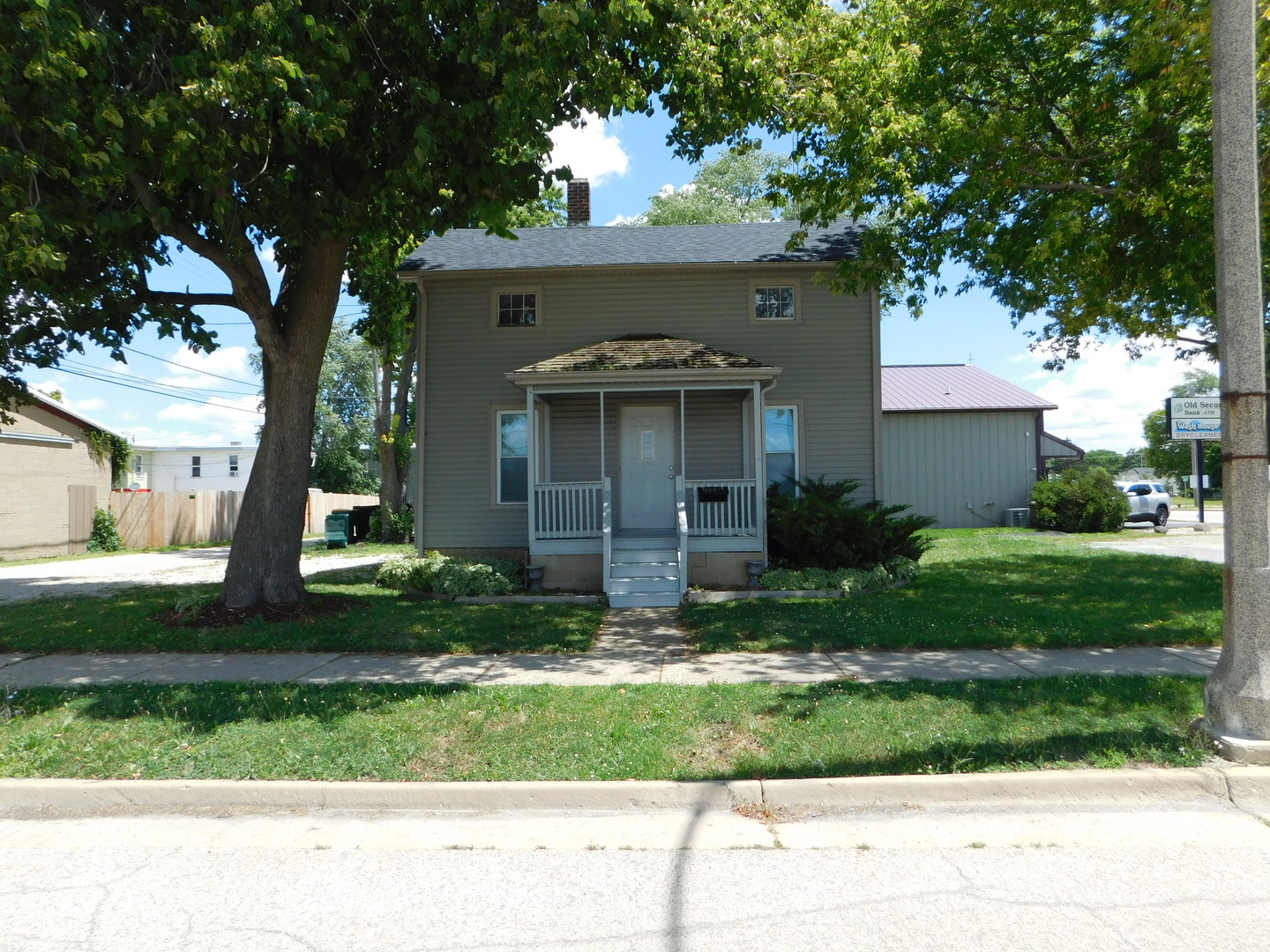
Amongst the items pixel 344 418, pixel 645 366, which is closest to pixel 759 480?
pixel 645 366

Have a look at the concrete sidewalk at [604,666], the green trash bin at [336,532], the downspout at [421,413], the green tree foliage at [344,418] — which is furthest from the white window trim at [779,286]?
the green tree foliage at [344,418]

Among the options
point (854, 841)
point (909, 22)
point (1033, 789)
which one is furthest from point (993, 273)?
point (854, 841)

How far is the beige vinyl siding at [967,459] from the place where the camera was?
25.9 meters

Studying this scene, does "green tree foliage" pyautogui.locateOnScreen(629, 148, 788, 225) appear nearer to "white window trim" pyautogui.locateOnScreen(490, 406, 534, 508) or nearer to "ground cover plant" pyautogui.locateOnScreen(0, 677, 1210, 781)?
"white window trim" pyautogui.locateOnScreen(490, 406, 534, 508)

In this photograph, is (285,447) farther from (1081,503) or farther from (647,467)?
(1081,503)

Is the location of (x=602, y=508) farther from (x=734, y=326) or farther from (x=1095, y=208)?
(x=1095, y=208)

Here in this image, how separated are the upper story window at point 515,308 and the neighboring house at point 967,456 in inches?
539

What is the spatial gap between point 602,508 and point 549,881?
31.9 ft

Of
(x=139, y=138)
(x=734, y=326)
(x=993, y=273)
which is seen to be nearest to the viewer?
(x=139, y=138)

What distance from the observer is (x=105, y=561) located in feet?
69.9

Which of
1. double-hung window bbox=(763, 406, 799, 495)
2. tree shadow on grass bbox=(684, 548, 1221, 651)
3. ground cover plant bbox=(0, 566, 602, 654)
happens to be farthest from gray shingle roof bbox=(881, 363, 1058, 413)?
ground cover plant bbox=(0, 566, 602, 654)

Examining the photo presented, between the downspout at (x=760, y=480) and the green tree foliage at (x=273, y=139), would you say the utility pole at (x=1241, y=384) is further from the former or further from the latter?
the downspout at (x=760, y=480)

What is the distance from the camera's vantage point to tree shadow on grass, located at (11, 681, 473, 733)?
6.53 metres

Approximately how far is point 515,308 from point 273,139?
6498 mm
